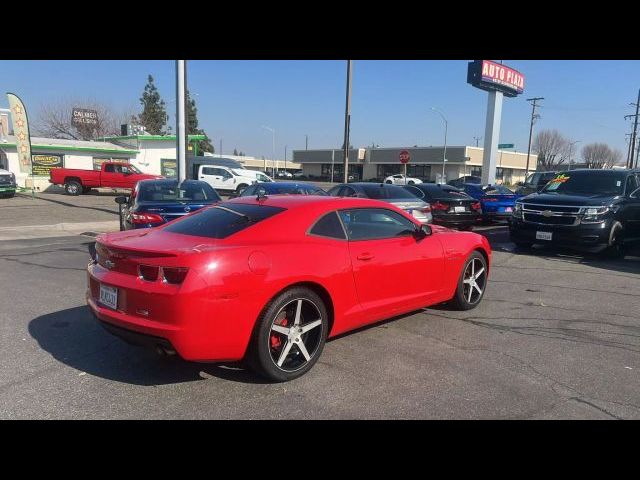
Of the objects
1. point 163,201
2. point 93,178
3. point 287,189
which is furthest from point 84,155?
point 163,201

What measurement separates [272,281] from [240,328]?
0.42 metres

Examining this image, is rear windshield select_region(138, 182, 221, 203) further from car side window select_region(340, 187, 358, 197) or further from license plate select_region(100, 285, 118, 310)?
license plate select_region(100, 285, 118, 310)

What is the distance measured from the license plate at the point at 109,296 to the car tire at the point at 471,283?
12.3ft

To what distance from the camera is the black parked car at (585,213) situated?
9.48 metres

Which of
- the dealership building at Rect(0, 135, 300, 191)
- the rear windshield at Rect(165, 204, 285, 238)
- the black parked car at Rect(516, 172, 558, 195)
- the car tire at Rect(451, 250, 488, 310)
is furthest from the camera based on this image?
the dealership building at Rect(0, 135, 300, 191)

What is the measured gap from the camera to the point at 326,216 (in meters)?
4.39

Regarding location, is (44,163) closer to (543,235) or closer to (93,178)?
(93,178)

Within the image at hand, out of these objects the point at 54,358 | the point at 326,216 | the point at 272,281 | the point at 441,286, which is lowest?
the point at 54,358

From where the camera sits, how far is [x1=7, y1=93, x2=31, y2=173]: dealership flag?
24188mm

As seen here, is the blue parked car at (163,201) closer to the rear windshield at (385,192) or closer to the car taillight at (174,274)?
the rear windshield at (385,192)

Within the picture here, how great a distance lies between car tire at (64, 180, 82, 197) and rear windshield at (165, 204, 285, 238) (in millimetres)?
25366

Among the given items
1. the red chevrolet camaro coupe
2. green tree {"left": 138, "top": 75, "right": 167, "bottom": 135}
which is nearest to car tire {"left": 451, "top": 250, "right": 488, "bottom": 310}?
the red chevrolet camaro coupe
